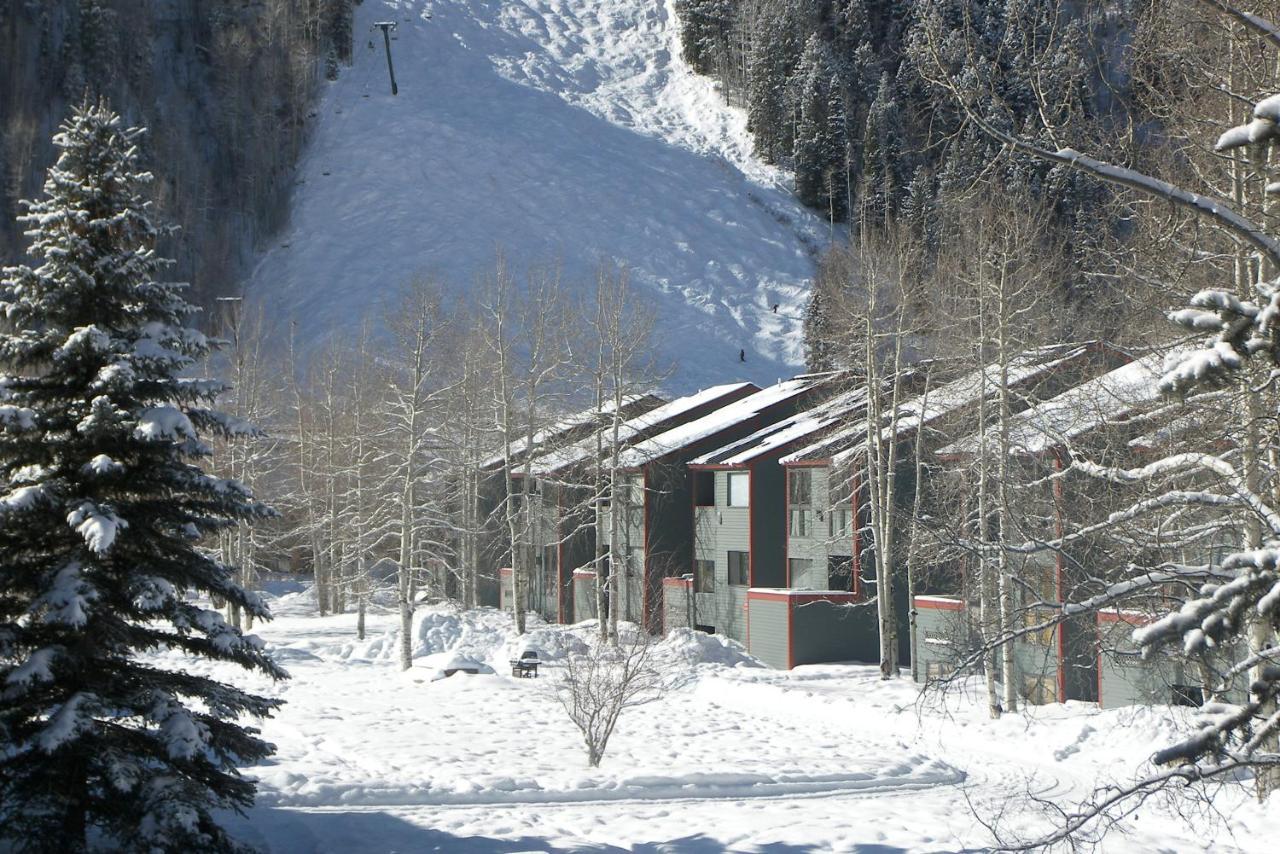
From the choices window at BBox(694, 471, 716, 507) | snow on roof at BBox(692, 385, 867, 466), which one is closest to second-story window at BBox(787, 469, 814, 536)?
snow on roof at BBox(692, 385, 867, 466)

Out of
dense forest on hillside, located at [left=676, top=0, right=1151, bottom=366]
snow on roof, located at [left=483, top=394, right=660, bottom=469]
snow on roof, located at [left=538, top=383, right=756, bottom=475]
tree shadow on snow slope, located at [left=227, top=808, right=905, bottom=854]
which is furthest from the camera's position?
dense forest on hillside, located at [left=676, top=0, right=1151, bottom=366]

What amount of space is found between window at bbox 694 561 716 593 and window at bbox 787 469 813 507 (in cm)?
409

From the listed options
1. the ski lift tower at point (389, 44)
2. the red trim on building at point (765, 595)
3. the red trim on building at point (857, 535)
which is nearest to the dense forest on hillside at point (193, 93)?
the ski lift tower at point (389, 44)

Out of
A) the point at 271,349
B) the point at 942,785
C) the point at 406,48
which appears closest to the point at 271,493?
the point at 271,349

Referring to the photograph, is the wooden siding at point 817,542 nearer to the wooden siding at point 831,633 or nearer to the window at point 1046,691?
the wooden siding at point 831,633

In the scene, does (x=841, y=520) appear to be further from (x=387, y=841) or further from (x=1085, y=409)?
(x=387, y=841)

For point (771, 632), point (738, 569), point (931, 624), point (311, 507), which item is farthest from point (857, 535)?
point (311, 507)

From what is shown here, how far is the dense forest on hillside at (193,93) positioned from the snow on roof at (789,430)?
155ft

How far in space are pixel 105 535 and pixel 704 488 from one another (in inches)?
1200

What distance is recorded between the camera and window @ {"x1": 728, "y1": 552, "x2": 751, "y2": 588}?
36938 mm

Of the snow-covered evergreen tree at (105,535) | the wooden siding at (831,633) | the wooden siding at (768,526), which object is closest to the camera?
the snow-covered evergreen tree at (105,535)

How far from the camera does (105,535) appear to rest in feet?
32.1

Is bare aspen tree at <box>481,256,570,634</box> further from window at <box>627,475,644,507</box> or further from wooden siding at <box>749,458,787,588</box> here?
wooden siding at <box>749,458,787,588</box>

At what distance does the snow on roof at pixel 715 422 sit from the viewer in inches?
1534
